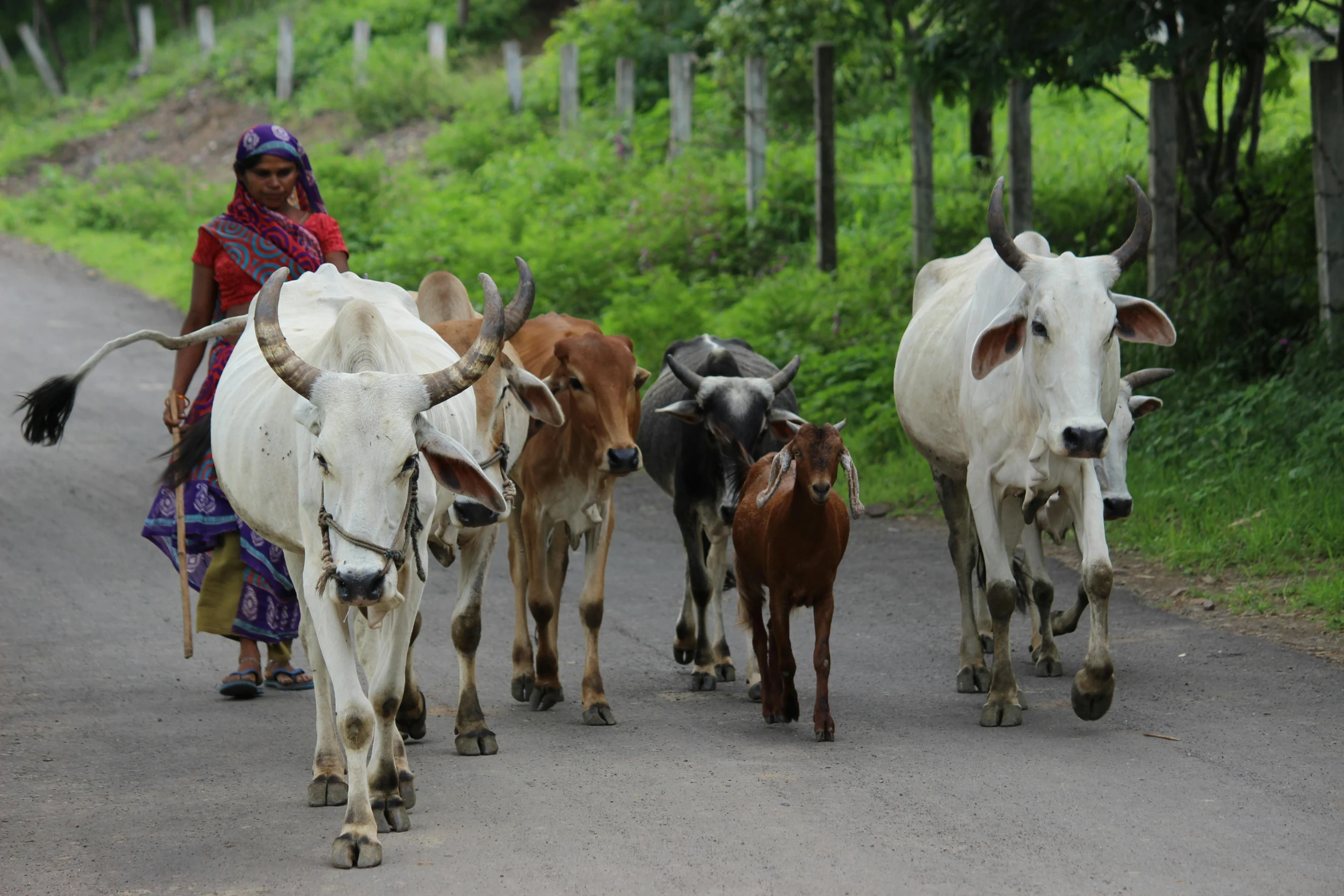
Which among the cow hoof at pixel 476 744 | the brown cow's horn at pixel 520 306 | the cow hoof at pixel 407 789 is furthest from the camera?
the cow hoof at pixel 476 744

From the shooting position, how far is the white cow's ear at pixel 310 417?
14.7ft

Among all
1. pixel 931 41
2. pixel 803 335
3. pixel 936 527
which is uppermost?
pixel 931 41

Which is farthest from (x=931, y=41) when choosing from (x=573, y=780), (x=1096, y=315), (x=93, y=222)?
(x=93, y=222)

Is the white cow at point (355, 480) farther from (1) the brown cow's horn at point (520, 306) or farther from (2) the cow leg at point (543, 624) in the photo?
(2) the cow leg at point (543, 624)

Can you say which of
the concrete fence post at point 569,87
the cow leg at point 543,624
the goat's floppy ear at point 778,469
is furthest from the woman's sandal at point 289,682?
the concrete fence post at point 569,87

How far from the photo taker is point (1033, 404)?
243 inches

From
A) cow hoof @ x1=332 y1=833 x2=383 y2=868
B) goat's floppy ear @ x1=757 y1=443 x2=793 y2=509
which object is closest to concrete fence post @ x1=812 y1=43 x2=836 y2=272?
goat's floppy ear @ x1=757 y1=443 x2=793 y2=509

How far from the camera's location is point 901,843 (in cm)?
452

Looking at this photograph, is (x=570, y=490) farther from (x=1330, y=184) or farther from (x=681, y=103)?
(x=681, y=103)

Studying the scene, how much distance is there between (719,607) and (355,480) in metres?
3.09

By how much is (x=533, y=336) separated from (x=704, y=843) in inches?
129

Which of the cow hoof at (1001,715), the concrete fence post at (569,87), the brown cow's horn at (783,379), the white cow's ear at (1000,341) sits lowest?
the cow hoof at (1001,715)

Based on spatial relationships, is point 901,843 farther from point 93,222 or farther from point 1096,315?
point 93,222

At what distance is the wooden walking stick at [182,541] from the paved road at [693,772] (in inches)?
12.8
